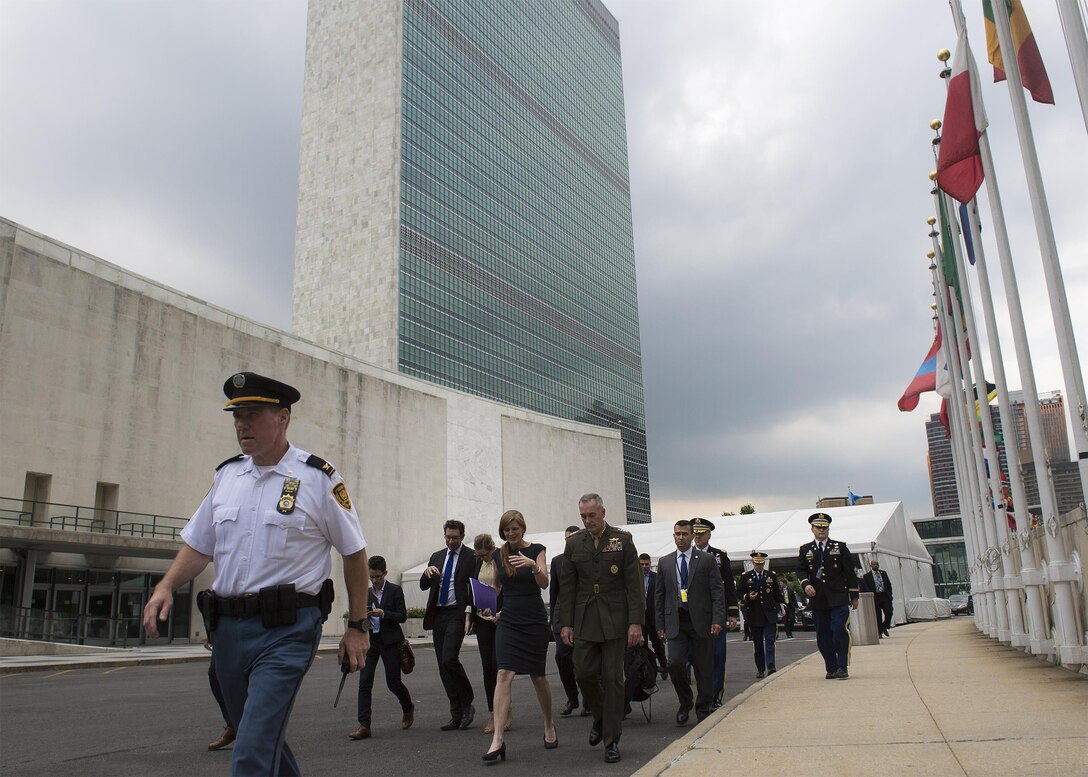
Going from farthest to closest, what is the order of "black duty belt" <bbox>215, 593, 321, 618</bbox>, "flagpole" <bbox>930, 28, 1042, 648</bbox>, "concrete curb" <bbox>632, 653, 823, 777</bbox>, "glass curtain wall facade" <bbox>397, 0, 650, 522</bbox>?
"glass curtain wall facade" <bbox>397, 0, 650, 522</bbox>
"flagpole" <bbox>930, 28, 1042, 648</bbox>
"concrete curb" <bbox>632, 653, 823, 777</bbox>
"black duty belt" <bbox>215, 593, 321, 618</bbox>

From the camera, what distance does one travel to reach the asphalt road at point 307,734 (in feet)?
21.4

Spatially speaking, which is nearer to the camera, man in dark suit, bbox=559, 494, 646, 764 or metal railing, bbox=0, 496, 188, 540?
man in dark suit, bbox=559, 494, 646, 764

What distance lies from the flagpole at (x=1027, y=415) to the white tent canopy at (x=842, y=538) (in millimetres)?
17163

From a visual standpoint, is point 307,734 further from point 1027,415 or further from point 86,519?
point 86,519

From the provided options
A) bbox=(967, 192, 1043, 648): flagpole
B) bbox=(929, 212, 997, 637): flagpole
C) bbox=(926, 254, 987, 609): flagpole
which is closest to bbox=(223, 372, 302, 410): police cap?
bbox=(967, 192, 1043, 648): flagpole

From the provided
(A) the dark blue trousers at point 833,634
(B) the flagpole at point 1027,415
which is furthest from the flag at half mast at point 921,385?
(A) the dark blue trousers at point 833,634

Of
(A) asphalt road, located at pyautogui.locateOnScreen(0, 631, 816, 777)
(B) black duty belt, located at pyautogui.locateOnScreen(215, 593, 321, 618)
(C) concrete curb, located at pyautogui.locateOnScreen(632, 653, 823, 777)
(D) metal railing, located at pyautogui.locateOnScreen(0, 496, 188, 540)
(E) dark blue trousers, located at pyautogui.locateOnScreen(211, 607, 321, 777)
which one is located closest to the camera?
(E) dark blue trousers, located at pyautogui.locateOnScreen(211, 607, 321, 777)

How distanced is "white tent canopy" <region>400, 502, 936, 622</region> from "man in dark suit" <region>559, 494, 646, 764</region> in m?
23.5

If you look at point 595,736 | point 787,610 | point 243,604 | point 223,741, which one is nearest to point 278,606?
point 243,604

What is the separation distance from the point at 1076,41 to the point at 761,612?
7969mm

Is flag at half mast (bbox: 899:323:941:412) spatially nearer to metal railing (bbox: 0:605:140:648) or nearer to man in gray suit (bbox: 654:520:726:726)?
man in gray suit (bbox: 654:520:726:726)

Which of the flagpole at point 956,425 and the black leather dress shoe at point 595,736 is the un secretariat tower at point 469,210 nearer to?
the flagpole at point 956,425

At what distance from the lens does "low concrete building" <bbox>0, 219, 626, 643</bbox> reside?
29250 mm

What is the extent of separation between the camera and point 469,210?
93562 mm
